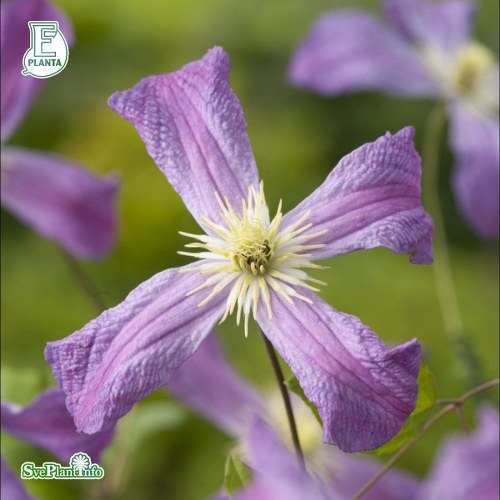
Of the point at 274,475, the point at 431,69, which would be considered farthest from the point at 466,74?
the point at 274,475

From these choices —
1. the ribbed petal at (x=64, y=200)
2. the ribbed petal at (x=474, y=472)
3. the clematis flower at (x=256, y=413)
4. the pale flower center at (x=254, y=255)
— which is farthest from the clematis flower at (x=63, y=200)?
the ribbed petal at (x=474, y=472)

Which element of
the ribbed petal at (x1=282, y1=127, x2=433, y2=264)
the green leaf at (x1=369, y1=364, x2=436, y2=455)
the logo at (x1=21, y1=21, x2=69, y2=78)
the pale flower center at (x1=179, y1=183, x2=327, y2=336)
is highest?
the logo at (x1=21, y1=21, x2=69, y2=78)

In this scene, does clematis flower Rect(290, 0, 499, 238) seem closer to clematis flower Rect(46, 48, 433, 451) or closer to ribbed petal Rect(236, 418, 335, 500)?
clematis flower Rect(46, 48, 433, 451)

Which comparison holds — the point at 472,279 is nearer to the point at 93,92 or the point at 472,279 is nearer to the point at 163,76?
the point at 93,92

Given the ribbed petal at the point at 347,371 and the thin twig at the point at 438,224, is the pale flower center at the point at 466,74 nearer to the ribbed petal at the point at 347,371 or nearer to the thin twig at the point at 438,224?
the thin twig at the point at 438,224

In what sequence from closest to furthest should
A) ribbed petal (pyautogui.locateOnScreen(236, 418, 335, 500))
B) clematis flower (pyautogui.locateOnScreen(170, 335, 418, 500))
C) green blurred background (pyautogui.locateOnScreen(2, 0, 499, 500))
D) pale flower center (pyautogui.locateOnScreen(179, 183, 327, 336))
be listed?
ribbed petal (pyautogui.locateOnScreen(236, 418, 335, 500)) → pale flower center (pyautogui.locateOnScreen(179, 183, 327, 336)) → clematis flower (pyautogui.locateOnScreen(170, 335, 418, 500)) → green blurred background (pyautogui.locateOnScreen(2, 0, 499, 500))

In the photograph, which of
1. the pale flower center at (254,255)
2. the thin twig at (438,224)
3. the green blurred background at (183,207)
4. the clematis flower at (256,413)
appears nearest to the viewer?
the pale flower center at (254,255)

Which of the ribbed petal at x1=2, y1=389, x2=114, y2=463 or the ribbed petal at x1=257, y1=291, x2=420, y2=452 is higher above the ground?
the ribbed petal at x1=257, y1=291, x2=420, y2=452

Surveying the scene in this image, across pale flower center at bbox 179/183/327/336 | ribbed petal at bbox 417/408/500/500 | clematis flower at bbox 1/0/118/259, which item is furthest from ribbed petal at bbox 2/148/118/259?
ribbed petal at bbox 417/408/500/500
